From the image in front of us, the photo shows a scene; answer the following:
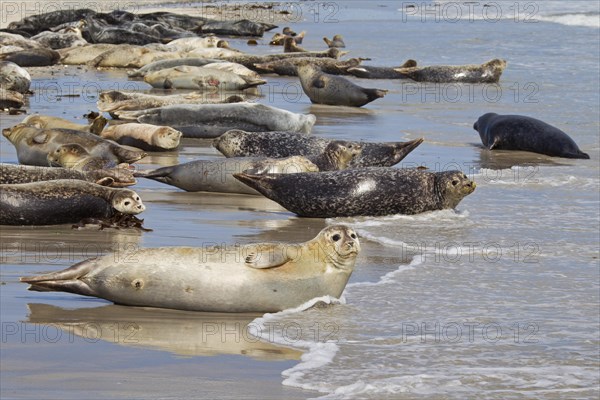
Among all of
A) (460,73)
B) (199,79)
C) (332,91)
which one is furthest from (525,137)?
(460,73)

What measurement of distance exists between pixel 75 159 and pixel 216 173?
99cm

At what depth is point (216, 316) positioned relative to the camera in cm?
495

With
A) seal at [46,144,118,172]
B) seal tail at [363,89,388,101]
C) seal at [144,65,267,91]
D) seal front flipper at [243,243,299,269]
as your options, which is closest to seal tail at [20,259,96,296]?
seal front flipper at [243,243,299,269]

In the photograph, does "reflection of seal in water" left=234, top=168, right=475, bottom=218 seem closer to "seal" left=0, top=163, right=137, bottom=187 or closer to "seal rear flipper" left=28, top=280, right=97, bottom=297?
"seal" left=0, top=163, right=137, bottom=187

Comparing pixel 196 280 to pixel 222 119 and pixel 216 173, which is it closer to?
pixel 216 173

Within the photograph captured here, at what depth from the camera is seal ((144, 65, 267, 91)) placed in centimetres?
1449

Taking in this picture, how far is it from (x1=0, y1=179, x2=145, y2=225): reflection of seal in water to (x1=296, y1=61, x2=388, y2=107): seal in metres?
7.19

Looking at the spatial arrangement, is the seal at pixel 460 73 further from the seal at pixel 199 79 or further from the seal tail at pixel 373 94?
the seal tail at pixel 373 94

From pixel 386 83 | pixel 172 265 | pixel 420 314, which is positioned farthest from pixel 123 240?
pixel 386 83

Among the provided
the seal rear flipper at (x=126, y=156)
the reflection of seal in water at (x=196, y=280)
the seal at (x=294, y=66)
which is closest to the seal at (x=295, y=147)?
the seal rear flipper at (x=126, y=156)

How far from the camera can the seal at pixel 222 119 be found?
34.1 ft

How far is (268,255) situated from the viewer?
510 centimetres

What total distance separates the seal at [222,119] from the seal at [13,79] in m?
2.92

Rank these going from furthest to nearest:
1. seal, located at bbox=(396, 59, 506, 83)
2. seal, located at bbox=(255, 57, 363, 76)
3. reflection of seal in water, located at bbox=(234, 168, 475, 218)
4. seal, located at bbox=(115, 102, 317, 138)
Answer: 1. seal, located at bbox=(255, 57, 363, 76)
2. seal, located at bbox=(396, 59, 506, 83)
3. seal, located at bbox=(115, 102, 317, 138)
4. reflection of seal in water, located at bbox=(234, 168, 475, 218)
